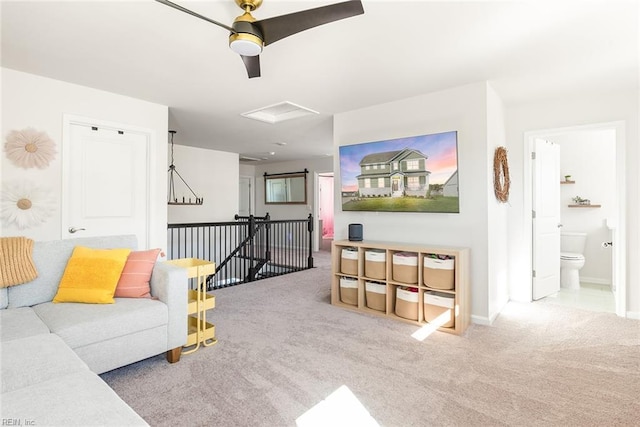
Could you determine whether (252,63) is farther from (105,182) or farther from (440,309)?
(440,309)

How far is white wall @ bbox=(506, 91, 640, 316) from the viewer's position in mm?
3354

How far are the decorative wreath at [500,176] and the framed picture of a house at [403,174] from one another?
43 centimetres

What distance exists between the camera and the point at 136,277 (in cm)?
245

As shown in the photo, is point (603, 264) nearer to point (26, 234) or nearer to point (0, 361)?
point (0, 361)

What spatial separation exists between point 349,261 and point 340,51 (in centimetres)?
219

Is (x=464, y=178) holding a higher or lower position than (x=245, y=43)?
lower

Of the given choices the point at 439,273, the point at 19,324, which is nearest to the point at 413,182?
the point at 439,273

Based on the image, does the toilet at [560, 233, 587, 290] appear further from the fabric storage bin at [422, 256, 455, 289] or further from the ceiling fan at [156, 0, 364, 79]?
the ceiling fan at [156, 0, 364, 79]

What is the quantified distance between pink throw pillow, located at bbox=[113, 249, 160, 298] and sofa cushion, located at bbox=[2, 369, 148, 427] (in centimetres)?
116

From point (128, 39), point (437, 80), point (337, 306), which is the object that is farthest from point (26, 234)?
point (437, 80)

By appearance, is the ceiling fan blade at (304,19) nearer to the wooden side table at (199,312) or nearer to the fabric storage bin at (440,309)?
the wooden side table at (199,312)

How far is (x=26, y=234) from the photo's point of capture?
9.86 ft

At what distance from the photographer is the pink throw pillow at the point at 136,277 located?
240 cm

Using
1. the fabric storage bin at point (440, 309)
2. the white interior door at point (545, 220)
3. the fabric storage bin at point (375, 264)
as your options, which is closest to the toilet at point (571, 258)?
the white interior door at point (545, 220)
